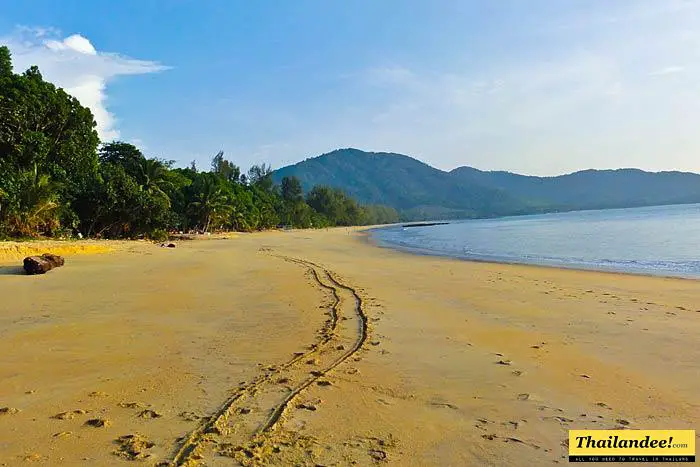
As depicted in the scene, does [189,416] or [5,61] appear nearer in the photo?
[189,416]

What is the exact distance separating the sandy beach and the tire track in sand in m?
0.02

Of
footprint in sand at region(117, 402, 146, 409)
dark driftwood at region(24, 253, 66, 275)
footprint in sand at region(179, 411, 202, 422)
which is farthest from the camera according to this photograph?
dark driftwood at region(24, 253, 66, 275)

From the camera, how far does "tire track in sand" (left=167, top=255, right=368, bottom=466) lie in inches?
149

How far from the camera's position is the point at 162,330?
7.89 meters

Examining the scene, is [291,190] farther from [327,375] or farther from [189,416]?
[189,416]

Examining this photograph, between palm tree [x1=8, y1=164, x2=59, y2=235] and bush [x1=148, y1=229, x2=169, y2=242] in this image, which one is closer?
palm tree [x1=8, y1=164, x2=59, y2=235]

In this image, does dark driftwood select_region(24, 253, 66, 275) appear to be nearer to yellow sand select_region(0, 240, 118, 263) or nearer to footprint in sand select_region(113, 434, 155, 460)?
yellow sand select_region(0, 240, 118, 263)

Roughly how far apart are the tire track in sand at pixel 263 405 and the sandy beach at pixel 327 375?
0.02 m

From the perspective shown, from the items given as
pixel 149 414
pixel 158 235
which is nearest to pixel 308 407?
pixel 149 414

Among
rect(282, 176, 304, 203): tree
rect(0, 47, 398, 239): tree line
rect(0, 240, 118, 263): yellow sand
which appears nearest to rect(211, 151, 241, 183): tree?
rect(282, 176, 304, 203): tree

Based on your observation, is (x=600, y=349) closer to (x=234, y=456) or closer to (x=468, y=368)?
(x=468, y=368)

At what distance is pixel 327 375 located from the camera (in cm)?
564

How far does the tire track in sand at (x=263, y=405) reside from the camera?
377 centimetres

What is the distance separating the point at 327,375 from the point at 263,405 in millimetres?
1125
